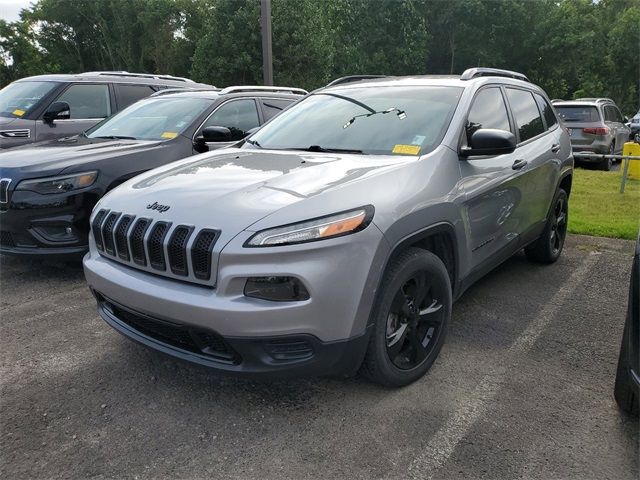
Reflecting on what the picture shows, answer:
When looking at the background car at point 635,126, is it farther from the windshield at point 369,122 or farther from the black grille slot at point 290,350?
the black grille slot at point 290,350

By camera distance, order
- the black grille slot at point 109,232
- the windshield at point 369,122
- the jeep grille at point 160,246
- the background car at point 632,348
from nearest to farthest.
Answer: the background car at point 632,348
the jeep grille at point 160,246
the black grille slot at point 109,232
the windshield at point 369,122

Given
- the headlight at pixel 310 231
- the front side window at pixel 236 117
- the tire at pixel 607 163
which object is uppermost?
the front side window at pixel 236 117

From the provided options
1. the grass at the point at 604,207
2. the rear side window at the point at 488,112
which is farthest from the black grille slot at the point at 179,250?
the grass at the point at 604,207

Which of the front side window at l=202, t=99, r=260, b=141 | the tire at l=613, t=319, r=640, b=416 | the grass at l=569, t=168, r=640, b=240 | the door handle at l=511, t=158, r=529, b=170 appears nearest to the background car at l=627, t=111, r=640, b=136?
the grass at l=569, t=168, r=640, b=240

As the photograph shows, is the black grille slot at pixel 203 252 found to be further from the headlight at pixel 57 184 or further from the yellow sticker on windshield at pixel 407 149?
the headlight at pixel 57 184

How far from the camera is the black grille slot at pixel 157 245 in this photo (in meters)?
2.49

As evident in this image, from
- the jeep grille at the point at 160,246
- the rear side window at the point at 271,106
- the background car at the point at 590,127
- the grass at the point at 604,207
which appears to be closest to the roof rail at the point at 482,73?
the jeep grille at the point at 160,246

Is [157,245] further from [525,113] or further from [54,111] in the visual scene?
[54,111]

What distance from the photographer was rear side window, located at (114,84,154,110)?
723cm

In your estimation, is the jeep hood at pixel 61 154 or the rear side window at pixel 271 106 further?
the rear side window at pixel 271 106

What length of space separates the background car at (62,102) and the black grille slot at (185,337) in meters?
4.70

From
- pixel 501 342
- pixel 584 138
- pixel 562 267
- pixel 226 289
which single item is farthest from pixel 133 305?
pixel 584 138

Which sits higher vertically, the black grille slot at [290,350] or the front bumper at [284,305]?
the front bumper at [284,305]

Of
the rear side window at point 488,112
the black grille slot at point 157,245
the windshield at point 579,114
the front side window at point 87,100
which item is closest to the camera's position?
the black grille slot at point 157,245
